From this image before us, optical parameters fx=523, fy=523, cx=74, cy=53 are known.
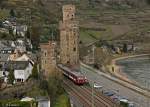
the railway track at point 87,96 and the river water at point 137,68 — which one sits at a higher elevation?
the railway track at point 87,96

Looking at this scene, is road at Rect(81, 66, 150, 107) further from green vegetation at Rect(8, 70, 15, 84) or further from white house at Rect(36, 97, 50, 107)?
green vegetation at Rect(8, 70, 15, 84)

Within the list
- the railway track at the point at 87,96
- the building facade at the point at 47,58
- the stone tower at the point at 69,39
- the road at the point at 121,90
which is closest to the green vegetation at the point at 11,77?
the building facade at the point at 47,58

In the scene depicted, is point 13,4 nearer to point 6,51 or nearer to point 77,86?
point 6,51

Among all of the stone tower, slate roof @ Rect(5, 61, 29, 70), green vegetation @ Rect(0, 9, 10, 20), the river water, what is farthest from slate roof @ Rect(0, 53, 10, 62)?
green vegetation @ Rect(0, 9, 10, 20)

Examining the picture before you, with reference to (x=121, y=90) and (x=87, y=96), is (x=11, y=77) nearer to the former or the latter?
(x=87, y=96)

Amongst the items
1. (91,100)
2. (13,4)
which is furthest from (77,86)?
(13,4)

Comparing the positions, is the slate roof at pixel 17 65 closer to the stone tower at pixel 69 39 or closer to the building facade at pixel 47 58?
the building facade at pixel 47 58

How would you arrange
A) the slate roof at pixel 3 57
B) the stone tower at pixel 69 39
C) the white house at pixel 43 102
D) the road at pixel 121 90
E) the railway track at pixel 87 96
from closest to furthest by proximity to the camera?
1. the white house at pixel 43 102
2. the railway track at pixel 87 96
3. the road at pixel 121 90
4. the slate roof at pixel 3 57
5. the stone tower at pixel 69 39

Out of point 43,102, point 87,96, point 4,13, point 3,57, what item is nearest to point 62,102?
point 43,102
